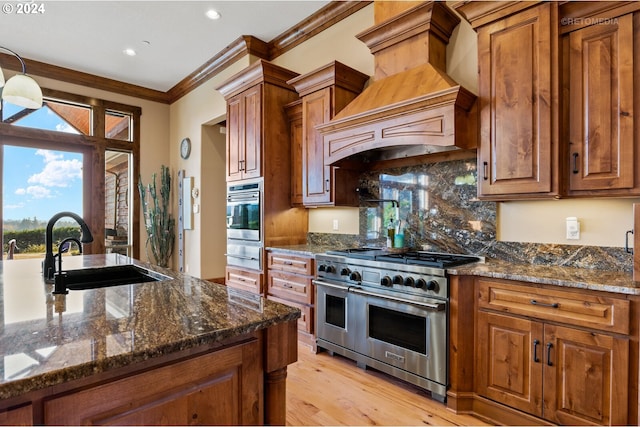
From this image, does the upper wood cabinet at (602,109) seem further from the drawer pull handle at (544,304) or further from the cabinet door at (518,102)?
the drawer pull handle at (544,304)

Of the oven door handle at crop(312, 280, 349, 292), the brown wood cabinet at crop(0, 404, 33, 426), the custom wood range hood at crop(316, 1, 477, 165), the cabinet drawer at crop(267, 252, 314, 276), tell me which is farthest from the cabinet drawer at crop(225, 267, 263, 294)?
the brown wood cabinet at crop(0, 404, 33, 426)

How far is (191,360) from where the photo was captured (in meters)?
0.97

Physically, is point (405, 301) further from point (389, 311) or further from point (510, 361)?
point (510, 361)

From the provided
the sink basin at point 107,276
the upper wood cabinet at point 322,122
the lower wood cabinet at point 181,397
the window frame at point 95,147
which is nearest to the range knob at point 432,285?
the upper wood cabinet at point 322,122

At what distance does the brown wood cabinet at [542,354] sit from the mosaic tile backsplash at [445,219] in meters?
0.55

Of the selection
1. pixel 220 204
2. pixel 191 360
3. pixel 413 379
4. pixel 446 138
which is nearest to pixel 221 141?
pixel 220 204

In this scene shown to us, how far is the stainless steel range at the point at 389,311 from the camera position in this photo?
89.0 inches

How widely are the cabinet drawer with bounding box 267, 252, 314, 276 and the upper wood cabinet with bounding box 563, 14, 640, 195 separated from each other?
2062 millimetres

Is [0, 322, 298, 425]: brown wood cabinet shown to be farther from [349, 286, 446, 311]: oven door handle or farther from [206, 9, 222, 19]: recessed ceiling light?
[206, 9, 222, 19]: recessed ceiling light

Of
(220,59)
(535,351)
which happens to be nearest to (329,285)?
(535,351)

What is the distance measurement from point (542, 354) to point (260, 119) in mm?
3170

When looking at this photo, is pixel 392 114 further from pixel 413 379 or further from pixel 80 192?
pixel 80 192

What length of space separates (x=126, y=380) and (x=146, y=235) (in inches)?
228

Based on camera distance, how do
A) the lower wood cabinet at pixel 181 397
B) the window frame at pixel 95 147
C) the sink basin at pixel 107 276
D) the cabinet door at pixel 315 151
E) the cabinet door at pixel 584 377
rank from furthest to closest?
the window frame at pixel 95 147, the cabinet door at pixel 315 151, the sink basin at pixel 107 276, the cabinet door at pixel 584 377, the lower wood cabinet at pixel 181 397
